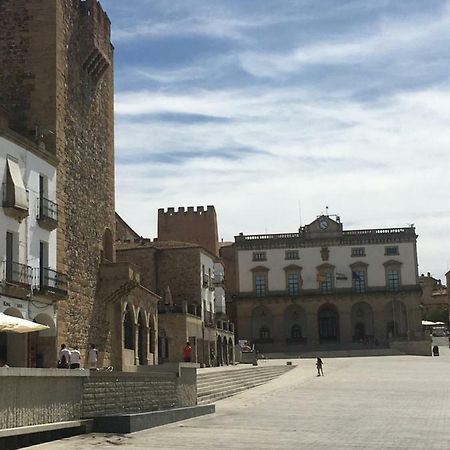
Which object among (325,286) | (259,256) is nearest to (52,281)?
(259,256)

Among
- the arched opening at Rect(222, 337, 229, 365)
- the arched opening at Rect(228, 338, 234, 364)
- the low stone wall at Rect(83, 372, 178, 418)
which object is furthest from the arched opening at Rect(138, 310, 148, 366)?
the arched opening at Rect(228, 338, 234, 364)

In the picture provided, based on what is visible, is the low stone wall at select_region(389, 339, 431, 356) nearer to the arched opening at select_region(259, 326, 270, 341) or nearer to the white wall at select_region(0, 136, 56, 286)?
the arched opening at select_region(259, 326, 270, 341)

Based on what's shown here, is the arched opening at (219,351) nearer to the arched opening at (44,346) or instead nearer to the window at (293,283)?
the window at (293,283)

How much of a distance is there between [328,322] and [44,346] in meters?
59.0

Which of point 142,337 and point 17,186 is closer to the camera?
point 17,186

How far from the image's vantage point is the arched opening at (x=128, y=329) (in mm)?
36156

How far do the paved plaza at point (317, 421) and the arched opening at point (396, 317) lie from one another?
4238 cm

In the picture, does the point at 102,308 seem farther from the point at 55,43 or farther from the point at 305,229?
the point at 305,229

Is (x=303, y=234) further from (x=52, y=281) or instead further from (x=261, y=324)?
(x=52, y=281)

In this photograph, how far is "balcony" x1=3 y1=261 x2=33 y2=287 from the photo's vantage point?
82.0ft

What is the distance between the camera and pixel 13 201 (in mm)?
25125

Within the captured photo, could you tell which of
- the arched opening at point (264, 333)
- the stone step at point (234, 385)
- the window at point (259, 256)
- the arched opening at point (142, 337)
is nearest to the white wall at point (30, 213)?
the stone step at point (234, 385)

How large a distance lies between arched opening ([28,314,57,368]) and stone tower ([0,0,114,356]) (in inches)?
16.4

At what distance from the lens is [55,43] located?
29.3 metres
